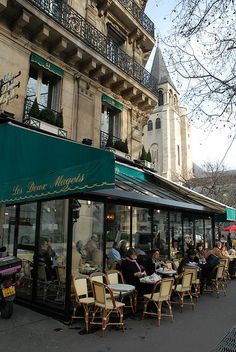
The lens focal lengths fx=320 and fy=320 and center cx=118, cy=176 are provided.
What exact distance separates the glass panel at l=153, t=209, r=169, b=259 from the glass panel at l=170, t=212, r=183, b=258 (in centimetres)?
40

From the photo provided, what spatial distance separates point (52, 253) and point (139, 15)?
12339 mm

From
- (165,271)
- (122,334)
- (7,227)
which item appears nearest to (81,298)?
(122,334)

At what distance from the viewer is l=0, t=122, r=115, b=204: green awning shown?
16.9ft

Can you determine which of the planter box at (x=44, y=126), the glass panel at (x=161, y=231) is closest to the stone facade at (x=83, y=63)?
the planter box at (x=44, y=126)

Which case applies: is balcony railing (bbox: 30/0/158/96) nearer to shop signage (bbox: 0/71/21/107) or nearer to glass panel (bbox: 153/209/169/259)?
→ shop signage (bbox: 0/71/21/107)

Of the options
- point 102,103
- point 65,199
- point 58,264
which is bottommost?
point 58,264

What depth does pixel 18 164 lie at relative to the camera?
21.5 ft

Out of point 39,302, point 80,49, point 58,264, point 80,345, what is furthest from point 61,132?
point 80,345

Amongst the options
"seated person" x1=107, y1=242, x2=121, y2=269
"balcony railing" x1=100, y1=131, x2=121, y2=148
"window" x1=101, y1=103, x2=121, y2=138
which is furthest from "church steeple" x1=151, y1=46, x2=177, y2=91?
"seated person" x1=107, y1=242, x2=121, y2=269

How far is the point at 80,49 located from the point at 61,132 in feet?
10.3

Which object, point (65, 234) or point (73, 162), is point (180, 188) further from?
point (73, 162)

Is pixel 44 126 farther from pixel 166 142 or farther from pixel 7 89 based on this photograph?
pixel 166 142

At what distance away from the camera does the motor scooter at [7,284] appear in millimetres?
6230

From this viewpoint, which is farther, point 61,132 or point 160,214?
point 160,214
